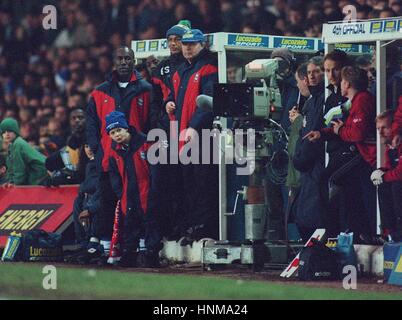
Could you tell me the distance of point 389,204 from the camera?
47.4ft

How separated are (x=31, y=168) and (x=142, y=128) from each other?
3.46m

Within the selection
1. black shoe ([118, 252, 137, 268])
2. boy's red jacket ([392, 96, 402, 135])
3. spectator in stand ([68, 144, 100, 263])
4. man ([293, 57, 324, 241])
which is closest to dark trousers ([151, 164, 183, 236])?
black shoe ([118, 252, 137, 268])

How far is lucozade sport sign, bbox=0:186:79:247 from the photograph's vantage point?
1800 cm

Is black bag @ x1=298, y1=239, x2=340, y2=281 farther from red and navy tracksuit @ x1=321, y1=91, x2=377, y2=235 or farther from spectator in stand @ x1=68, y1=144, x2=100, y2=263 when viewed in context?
spectator in stand @ x1=68, y1=144, x2=100, y2=263

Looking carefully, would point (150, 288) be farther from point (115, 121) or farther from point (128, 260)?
point (115, 121)

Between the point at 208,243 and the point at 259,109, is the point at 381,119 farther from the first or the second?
the point at 208,243

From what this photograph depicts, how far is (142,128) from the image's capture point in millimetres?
16500

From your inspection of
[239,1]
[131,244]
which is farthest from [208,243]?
[239,1]

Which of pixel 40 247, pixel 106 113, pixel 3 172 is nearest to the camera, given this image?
pixel 106 113

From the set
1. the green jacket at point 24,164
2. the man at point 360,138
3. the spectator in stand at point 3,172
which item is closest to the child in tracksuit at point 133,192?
the man at point 360,138

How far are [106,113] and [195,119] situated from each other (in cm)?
119

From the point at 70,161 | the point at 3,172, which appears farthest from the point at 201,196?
the point at 3,172

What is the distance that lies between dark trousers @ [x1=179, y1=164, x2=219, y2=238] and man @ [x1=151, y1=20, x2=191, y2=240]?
0.12 meters
